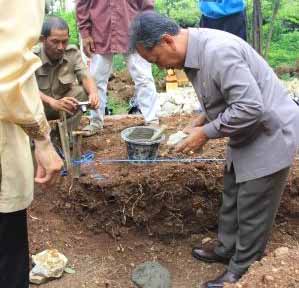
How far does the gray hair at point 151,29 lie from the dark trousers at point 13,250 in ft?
4.15

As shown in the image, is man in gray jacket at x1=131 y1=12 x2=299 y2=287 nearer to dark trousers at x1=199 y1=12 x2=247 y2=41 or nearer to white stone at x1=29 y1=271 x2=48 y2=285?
white stone at x1=29 y1=271 x2=48 y2=285

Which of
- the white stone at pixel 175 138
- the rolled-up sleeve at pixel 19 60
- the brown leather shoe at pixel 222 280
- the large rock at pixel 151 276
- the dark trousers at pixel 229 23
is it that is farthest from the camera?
the dark trousers at pixel 229 23

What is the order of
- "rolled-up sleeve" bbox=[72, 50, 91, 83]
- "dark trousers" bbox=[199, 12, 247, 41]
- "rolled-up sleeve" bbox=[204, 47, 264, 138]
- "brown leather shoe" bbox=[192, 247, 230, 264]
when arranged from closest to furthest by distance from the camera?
"rolled-up sleeve" bbox=[204, 47, 264, 138]
"brown leather shoe" bbox=[192, 247, 230, 264]
"rolled-up sleeve" bbox=[72, 50, 91, 83]
"dark trousers" bbox=[199, 12, 247, 41]

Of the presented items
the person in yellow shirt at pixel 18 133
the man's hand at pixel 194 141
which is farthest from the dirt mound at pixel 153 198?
the person in yellow shirt at pixel 18 133

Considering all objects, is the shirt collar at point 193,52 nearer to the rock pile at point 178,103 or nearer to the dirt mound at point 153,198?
the dirt mound at point 153,198

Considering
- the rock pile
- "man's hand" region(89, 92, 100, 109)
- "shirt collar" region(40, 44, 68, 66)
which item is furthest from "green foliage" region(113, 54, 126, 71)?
"man's hand" region(89, 92, 100, 109)

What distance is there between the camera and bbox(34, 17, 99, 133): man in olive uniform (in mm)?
4613

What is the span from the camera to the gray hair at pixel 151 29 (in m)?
2.97

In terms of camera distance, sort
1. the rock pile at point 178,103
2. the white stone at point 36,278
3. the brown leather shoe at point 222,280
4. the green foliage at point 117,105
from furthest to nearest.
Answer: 1. the green foliage at point 117,105
2. the rock pile at point 178,103
3. the white stone at point 36,278
4. the brown leather shoe at point 222,280

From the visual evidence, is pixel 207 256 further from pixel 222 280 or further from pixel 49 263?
pixel 49 263

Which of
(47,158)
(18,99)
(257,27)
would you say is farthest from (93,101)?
(257,27)

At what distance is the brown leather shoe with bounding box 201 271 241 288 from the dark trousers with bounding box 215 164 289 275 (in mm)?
42

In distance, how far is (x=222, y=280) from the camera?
12.4 feet

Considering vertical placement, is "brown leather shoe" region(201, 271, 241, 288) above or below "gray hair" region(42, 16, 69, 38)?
below
